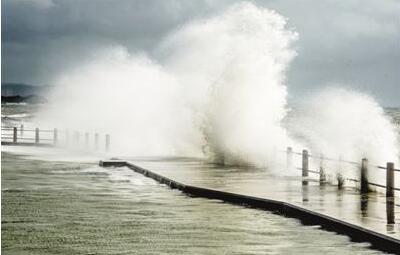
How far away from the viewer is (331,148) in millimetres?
64625

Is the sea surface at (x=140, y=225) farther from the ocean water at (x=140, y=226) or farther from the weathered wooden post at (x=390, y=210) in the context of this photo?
the weathered wooden post at (x=390, y=210)

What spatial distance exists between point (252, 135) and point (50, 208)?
61.1ft

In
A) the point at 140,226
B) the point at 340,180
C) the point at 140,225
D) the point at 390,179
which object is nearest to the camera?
the point at 140,226

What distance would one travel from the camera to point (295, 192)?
1970 centimetres

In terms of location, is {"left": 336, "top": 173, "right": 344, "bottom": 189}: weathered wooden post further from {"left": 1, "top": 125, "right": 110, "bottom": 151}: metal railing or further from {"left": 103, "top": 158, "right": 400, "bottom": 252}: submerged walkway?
{"left": 1, "top": 125, "right": 110, "bottom": 151}: metal railing

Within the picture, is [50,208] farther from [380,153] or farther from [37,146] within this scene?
[37,146]

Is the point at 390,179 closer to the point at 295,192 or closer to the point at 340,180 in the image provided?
the point at 295,192

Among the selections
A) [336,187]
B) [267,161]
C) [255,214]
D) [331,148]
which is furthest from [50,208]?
[331,148]

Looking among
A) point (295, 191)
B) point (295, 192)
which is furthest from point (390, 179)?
point (295, 191)

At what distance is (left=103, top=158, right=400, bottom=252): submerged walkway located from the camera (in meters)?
14.3

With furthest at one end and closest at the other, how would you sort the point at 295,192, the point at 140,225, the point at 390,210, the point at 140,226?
the point at 295,192
the point at 390,210
the point at 140,225
the point at 140,226

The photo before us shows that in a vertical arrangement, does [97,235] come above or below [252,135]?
below

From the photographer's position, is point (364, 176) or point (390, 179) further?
point (364, 176)

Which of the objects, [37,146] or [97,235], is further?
[37,146]
